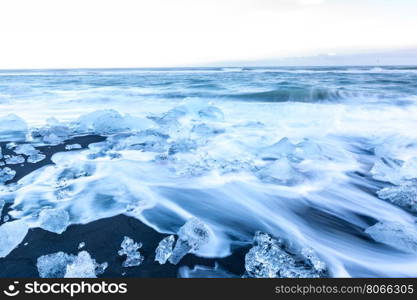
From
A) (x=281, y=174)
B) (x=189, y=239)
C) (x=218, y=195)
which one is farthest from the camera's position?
(x=281, y=174)

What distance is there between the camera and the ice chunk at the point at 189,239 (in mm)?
2078

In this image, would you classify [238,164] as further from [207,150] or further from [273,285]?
[273,285]

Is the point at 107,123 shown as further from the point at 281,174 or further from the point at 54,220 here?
the point at 281,174

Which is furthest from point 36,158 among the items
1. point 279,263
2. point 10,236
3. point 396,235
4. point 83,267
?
point 396,235

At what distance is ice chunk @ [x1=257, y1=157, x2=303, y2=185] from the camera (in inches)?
137

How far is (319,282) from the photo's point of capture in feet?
5.96

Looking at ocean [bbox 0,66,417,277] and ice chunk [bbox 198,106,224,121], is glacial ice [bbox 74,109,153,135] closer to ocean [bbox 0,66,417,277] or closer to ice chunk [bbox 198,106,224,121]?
ocean [bbox 0,66,417,277]

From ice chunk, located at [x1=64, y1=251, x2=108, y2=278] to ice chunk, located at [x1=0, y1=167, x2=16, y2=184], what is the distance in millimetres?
1995

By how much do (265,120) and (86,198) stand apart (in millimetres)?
6048

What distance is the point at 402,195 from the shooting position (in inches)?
112

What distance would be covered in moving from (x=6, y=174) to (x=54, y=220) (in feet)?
5.20

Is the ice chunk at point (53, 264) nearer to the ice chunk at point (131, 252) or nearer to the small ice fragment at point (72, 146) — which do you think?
the ice chunk at point (131, 252)

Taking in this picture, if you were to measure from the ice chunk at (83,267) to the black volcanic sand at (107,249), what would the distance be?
5 centimetres

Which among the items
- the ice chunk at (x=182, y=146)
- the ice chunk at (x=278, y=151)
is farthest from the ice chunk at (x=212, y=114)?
the ice chunk at (x=278, y=151)
